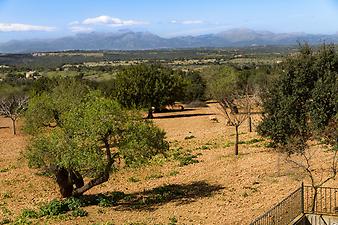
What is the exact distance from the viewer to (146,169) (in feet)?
88.2

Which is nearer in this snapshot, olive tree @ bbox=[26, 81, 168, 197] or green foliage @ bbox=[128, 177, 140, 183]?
olive tree @ bbox=[26, 81, 168, 197]

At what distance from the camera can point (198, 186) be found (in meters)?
22.6

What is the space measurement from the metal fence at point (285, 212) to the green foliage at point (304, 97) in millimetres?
4674

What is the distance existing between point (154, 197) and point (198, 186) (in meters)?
2.62

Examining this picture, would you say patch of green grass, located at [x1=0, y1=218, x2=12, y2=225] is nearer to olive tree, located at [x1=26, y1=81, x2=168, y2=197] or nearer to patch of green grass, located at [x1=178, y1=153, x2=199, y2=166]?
olive tree, located at [x1=26, y1=81, x2=168, y2=197]

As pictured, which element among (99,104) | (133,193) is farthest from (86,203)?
(99,104)

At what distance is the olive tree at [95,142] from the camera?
18891 mm

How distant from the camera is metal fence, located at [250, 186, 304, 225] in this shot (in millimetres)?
14758

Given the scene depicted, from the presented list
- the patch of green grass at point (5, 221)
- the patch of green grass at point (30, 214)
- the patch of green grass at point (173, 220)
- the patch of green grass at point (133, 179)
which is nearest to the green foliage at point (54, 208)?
the patch of green grass at point (30, 214)

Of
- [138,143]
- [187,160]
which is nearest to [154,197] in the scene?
[138,143]

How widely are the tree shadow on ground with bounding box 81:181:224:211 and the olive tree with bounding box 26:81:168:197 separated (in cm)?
99

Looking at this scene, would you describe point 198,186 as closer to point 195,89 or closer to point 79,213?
point 79,213

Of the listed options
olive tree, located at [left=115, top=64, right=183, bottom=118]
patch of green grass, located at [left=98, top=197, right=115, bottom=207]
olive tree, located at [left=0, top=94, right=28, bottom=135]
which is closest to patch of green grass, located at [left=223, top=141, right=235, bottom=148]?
patch of green grass, located at [left=98, top=197, right=115, bottom=207]

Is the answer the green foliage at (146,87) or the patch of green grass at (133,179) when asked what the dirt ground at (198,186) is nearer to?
the patch of green grass at (133,179)
